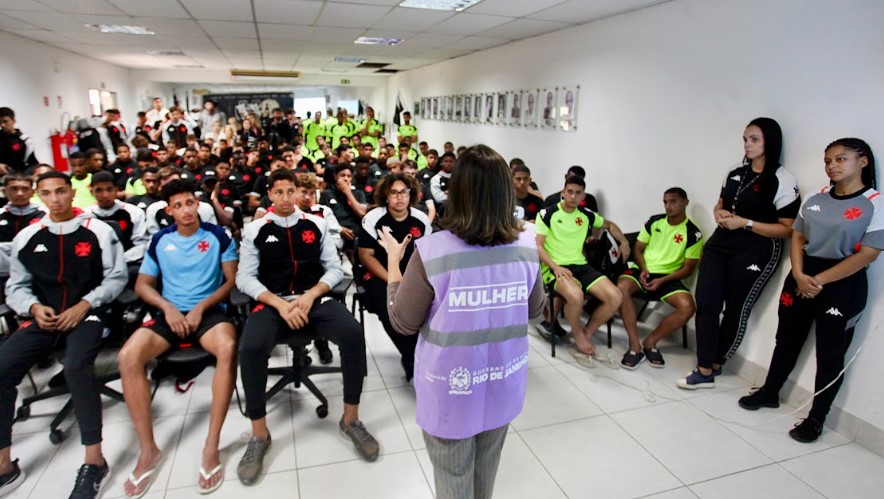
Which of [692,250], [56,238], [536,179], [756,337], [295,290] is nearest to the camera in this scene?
[56,238]

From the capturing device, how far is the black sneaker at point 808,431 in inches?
98.7

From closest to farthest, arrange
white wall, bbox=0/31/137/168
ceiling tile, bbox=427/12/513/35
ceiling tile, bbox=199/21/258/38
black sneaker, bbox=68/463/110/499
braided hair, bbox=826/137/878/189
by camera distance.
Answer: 1. black sneaker, bbox=68/463/110/499
2. braided hair, bbox=826/137/878/189
3. ceiling tile, bbox=427/12/513/35
4. ceiling tile, bbox=199/21/258/38
5. white wall, bbox=0/31/137/168

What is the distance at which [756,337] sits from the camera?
3094mm

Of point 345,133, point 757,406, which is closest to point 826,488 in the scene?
point 757,406

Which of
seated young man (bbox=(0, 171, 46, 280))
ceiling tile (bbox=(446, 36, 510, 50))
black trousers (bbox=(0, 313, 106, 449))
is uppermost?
ceiling tile (bbox=(446, 36, 510, 50))

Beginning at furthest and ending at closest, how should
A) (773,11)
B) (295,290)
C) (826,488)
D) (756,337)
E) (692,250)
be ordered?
1. (692,250)
2. (756,337)
3. (773,11)
4. (295,290)
5. (826,488)

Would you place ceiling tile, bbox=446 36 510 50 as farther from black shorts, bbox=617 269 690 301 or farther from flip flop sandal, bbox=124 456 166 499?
flip flop sandal, bbox=124 456 166 499

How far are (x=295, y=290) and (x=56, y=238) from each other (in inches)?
46.1

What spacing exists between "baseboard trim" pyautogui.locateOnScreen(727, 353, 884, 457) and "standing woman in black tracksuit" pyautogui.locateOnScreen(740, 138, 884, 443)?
16cm

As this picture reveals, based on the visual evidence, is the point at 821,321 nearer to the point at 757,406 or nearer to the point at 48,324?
the point at 757,406

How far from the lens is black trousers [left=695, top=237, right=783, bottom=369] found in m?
2.89

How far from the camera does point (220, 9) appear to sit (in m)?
4.79

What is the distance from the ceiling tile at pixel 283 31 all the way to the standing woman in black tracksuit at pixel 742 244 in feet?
16.3

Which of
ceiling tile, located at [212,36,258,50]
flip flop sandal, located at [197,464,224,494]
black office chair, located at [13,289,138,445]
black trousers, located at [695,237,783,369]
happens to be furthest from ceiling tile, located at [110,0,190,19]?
black trousers, located at [695,237,783,369]
